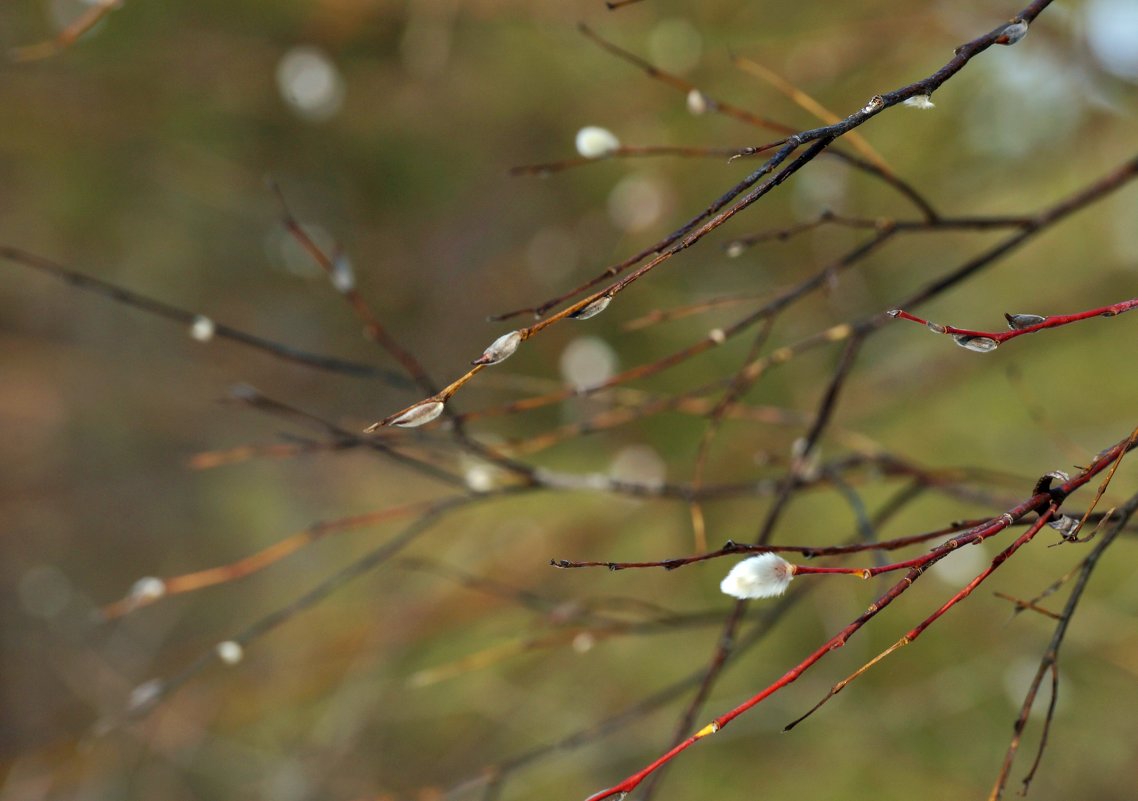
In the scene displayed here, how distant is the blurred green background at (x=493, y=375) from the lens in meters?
1.19

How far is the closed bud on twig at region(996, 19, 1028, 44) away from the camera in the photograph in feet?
1.20

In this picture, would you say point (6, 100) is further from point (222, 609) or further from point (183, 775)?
point (183, 775)

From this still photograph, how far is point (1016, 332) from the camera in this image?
0.32 meters

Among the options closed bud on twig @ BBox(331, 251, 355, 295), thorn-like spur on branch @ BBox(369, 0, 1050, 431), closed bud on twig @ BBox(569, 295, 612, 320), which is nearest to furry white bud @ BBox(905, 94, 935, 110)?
thorn-like spur on branch @ BBox(369, 0, 1050, 431)

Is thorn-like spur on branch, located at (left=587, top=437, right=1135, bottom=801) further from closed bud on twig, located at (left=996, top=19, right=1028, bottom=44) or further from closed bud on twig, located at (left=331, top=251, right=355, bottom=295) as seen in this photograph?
closed bud on twig, located at (left=331, top=251, right=355, bottom=295)

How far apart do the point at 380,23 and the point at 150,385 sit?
0.85 m

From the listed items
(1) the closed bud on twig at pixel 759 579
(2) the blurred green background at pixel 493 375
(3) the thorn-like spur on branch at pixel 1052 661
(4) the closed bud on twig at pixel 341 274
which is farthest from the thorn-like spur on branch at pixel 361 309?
(3) the thorn-like spur on branch at pixel 1052 661

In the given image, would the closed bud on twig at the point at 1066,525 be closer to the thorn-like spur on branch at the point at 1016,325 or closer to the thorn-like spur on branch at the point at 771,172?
the thorn-like spur on branch at the point at 1016,325

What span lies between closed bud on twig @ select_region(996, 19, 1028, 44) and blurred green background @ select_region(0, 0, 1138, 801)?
490mm

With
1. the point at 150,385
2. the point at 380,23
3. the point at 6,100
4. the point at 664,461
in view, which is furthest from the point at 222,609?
the point at 380,23

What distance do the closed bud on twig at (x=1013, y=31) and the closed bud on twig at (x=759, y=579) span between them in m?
0.24

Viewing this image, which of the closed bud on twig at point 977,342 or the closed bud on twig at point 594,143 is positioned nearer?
the closed bud on twig at point 977,342

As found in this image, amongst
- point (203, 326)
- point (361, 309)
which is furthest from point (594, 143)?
point (203, 326)

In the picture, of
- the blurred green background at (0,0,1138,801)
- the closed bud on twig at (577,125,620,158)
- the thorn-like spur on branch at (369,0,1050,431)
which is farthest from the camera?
the blurred green background at (0,0,1138,801)
